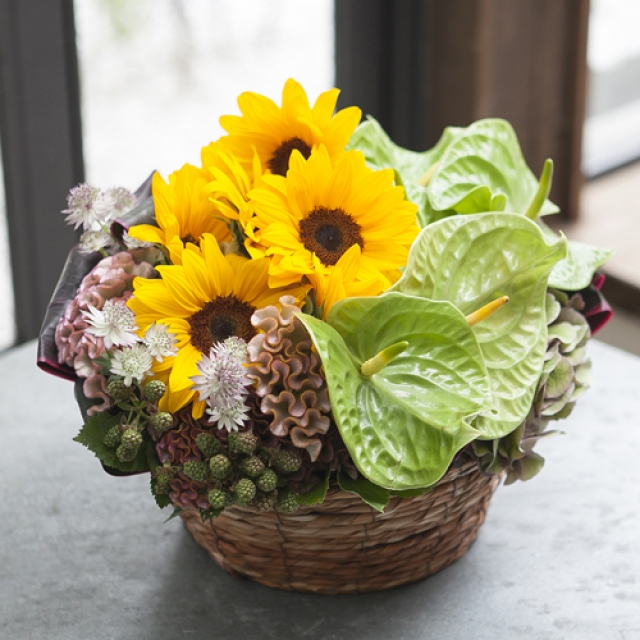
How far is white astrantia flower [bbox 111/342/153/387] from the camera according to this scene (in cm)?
53

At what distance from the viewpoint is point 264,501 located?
21.1 inches

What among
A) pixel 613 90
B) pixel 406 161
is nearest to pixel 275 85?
pixel 613 90

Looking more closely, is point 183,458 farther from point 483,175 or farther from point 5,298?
point 5,298

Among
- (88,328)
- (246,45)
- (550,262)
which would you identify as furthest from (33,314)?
(550,262)

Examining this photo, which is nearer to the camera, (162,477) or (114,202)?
(162,477)

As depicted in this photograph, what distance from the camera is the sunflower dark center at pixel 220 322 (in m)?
0.57

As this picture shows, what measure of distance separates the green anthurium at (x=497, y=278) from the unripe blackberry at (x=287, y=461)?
0.13m

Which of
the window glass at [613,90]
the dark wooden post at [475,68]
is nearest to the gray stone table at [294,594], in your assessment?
the dark wooden post at [475,68]

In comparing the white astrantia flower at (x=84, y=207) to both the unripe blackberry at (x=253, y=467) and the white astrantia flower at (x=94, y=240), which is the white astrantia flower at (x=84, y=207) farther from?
the unripe blackberry at (x=253, y=467)

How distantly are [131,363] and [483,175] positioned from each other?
334mm

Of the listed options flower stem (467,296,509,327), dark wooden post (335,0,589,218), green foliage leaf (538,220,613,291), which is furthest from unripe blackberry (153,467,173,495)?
dark wooden post (335,0,589,218)

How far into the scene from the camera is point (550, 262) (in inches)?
23.2

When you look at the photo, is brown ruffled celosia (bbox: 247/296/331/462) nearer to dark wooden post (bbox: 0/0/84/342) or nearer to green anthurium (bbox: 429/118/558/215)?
green anthurium (bbox: 429/118/558/215)

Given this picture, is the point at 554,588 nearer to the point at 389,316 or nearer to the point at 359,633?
the point at 359,633
